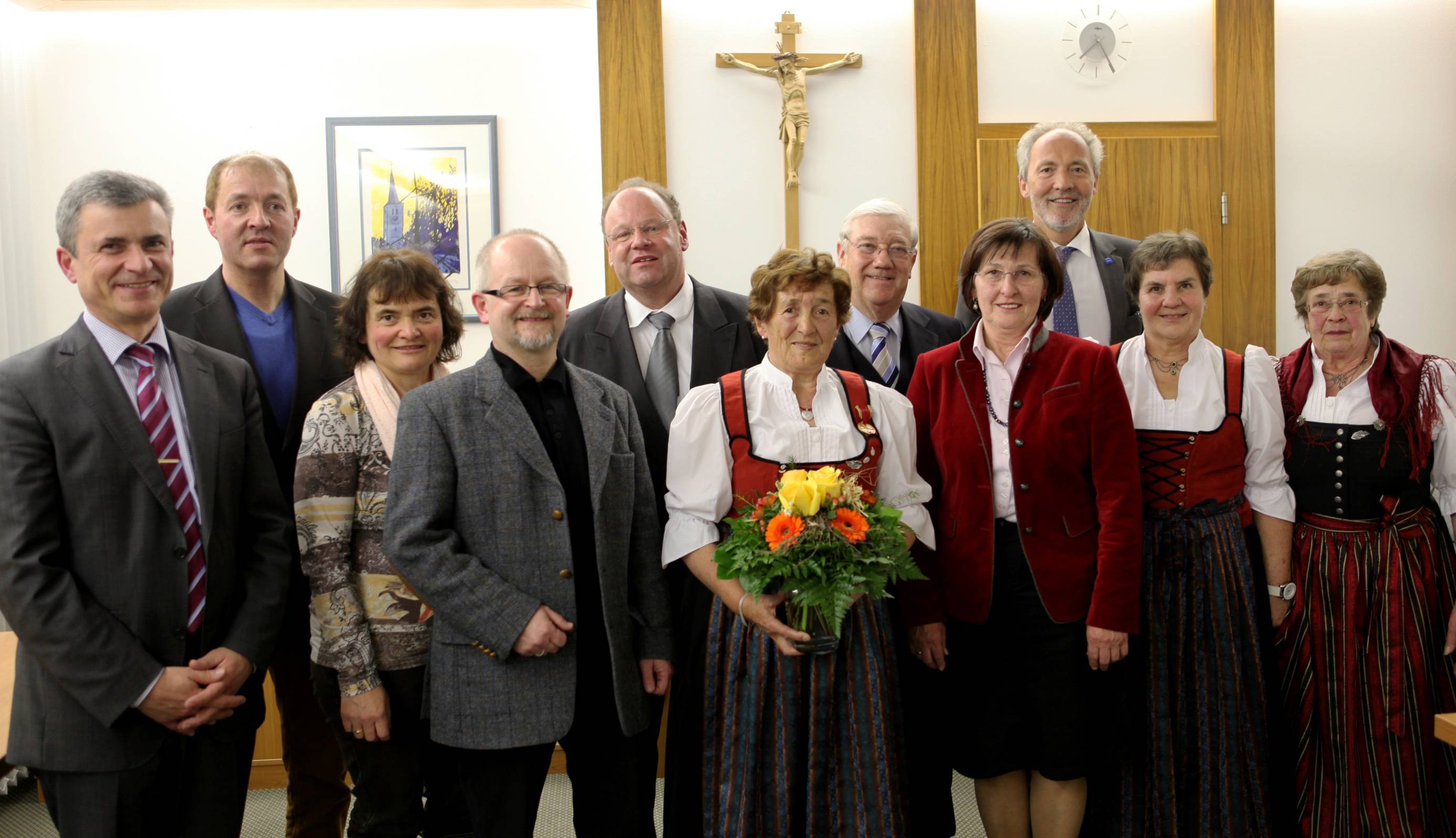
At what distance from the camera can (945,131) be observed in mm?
5488

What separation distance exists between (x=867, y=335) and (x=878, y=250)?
10.6 inches

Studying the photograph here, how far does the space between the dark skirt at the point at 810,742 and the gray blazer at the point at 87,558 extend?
1.13 m

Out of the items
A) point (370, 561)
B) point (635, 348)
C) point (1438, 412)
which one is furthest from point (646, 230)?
point (1438, 412)

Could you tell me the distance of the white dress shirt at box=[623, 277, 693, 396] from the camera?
3119mm

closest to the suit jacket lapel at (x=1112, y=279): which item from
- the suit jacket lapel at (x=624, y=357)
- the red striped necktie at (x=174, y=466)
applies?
the suit jacket lapel at (x=624, y=357)

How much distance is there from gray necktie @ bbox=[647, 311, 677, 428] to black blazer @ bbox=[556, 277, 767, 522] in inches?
1.4

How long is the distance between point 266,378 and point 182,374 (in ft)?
1.80

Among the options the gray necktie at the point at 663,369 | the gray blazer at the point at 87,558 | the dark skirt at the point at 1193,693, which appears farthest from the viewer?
the gray necktie at the point at 663,369

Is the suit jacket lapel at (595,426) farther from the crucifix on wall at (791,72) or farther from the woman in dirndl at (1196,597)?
the crucifix on wall at (791,72)

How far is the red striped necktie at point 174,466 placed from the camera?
2.20m

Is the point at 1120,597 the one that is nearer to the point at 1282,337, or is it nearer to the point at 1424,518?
the point at 1424,518

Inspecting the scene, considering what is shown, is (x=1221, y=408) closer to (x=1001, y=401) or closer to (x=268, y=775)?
(x=1001, y=401)

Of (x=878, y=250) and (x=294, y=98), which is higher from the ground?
(x=294, y=98)

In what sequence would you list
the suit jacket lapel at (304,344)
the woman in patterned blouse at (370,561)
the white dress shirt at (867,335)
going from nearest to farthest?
the woman in patterned blouse at (370,561) → the suit jacket lapel at (304,344) → the white dress shirt at (867,335)
